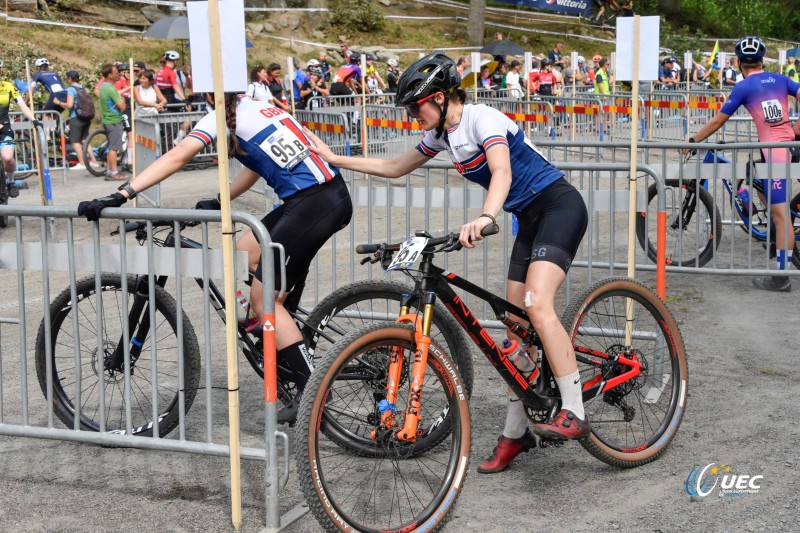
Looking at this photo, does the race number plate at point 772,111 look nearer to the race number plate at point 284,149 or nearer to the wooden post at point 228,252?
the race number plate at point 284,149

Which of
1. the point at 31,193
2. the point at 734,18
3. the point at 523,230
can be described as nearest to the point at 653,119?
the point at 31,193

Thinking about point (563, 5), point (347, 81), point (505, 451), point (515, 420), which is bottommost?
point (505, 451)

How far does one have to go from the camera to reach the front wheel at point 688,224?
366 inches

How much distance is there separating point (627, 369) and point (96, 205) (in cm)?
262

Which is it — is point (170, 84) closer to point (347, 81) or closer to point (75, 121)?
point (75, 121)

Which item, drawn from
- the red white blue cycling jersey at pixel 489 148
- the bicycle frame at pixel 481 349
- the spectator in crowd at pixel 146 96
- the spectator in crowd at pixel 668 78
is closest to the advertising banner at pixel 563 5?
the spectator in crowd at pixel 668 78

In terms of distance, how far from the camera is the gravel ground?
4.80 m

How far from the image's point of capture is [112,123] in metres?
17.9

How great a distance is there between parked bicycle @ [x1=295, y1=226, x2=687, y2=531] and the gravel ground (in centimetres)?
20

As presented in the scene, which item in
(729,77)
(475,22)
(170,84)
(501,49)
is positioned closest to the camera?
(170,84)

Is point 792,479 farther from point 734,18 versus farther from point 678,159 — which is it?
point 734,18

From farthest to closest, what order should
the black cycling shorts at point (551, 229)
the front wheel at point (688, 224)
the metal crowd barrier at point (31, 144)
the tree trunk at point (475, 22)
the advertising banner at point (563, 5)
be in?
the advertising banner at point (563, 5)
the tree trunk at point (475, 22)
the metal crowd barrier at point (31, 144)
the front wheel at point (688, 224)
the black cycling shorts at point (551, 229)

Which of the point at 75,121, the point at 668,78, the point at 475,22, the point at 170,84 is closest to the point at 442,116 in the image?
the point at 75,121

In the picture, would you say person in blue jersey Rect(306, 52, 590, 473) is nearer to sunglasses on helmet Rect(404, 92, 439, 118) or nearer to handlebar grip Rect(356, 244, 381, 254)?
sunglasses on helmet Rect(404, 92, 439, 118)
